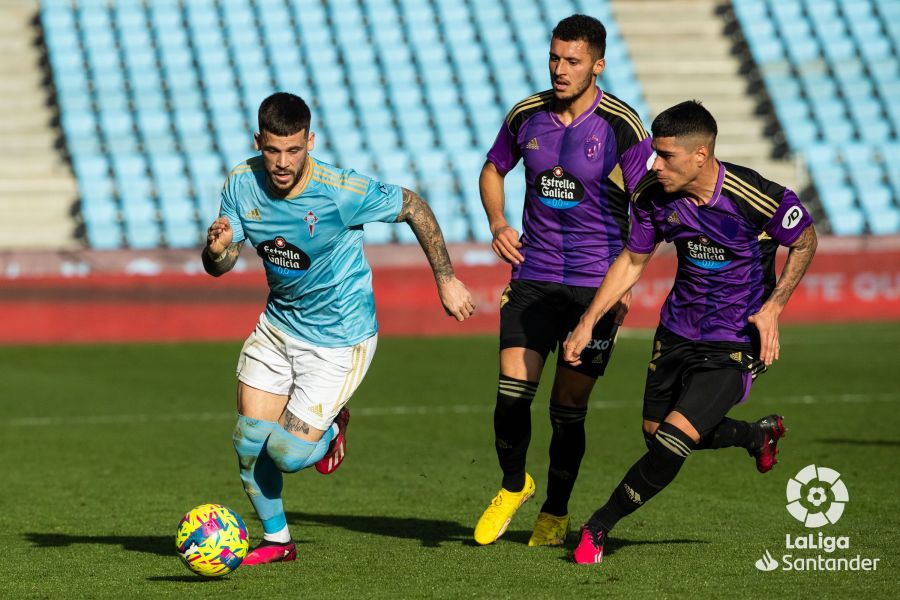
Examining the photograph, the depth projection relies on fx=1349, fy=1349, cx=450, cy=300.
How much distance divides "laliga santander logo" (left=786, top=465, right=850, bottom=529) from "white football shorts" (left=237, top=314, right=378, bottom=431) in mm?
2527

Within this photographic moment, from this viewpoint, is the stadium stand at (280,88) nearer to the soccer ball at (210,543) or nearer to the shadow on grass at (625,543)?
the shadow on grass at (625,543)

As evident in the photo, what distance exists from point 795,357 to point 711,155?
36.7 ft

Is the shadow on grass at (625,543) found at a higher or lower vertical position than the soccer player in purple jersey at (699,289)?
lower

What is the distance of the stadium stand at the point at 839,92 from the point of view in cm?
2431

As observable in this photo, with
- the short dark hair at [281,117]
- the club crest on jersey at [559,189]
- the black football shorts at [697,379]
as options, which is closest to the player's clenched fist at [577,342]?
the black football shorts at [697,379]

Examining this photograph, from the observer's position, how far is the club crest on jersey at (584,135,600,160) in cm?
650

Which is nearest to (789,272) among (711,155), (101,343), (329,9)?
(711,155)

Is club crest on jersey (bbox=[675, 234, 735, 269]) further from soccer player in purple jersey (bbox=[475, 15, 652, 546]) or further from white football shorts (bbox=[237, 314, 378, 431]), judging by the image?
white football shorts (bbox=[237, 314, 378, 431])

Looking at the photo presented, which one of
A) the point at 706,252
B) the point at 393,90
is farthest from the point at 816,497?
the point at 393,90

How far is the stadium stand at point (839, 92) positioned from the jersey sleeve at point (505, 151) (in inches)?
674

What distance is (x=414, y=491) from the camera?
8359 mm

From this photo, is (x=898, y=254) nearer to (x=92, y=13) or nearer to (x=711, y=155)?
(x=92, y=13)

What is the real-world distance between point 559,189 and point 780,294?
1224 mm

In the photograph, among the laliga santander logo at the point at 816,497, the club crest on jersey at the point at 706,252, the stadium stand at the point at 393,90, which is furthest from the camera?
the stadium stand at the point at 393,90
